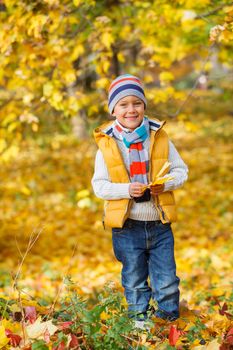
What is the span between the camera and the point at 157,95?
17.1 ft

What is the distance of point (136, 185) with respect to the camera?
9.16 feet

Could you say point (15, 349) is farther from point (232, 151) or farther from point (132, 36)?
point (232, 151)

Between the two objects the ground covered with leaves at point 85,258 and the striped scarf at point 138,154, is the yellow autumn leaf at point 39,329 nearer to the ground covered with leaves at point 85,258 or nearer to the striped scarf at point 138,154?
the ground covered with leaves at point 85,258

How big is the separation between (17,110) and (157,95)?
1448 millimetres

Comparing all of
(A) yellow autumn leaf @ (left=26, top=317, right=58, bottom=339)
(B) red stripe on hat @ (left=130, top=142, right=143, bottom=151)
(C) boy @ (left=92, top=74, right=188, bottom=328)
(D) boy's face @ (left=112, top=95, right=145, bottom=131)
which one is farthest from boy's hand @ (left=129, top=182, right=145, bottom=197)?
(A) yellow autumn leaf @ (left=26, top=317, right=58, bottom=339)

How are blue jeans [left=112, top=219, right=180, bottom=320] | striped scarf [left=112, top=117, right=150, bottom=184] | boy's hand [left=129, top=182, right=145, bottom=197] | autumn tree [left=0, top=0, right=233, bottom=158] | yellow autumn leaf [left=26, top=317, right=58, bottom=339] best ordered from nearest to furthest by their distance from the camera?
yellow autumn leaf [left=26, top=317, right=58, bottom=339] → boy's hand [left=129, top=182, right=145, bottom=197] → striped scarf [left=112, top=117, right=150, bottom=184] → blue jeans [left=112, top=219, right=180, bottom=320] → autumn tree [left=0, top=0, right=233, bottom=158]

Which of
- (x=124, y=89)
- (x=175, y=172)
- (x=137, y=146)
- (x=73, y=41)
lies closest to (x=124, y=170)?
(x=137, y=146)

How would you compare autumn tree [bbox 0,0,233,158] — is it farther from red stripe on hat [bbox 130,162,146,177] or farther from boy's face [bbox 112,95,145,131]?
red stripe on hat [bbox 130,162,146,177]

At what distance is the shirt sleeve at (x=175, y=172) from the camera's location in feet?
9.55

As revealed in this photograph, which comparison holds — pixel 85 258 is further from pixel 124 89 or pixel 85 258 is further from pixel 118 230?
pixel 124 89

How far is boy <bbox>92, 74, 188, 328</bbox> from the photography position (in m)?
2.91

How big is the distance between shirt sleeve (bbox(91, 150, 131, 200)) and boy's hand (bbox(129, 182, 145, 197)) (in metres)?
0.04

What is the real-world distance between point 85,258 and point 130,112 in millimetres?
3959

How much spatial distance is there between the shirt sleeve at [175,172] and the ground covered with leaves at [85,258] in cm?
67
